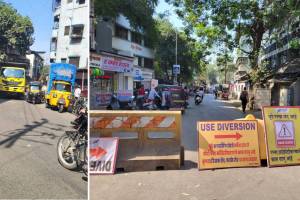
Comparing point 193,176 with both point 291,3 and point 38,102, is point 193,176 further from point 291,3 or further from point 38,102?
point 291,3

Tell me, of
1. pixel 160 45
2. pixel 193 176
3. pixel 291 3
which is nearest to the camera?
pixel 193 176

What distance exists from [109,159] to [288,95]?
21237mm

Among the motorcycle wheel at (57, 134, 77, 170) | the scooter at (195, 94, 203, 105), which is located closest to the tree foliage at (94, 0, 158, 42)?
the scooter at (195, 94, 203, 105)

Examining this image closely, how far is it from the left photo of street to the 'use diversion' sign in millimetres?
4681

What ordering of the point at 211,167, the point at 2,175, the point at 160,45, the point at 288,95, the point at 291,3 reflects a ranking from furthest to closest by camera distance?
the point at 160,45
the point at 288,95
the point at 291,3
the point at 211,167
the point at 2,175

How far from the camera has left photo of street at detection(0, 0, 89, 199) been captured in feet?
7.89

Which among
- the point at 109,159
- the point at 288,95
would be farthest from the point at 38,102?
the point at 288,95

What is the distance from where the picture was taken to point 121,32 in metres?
37.2

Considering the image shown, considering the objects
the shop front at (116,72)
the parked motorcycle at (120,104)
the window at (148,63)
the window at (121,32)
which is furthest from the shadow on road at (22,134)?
the window at (148,63)

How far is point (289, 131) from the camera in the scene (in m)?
7.62

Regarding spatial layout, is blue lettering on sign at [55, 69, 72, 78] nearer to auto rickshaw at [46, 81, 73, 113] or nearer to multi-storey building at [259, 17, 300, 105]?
auto rickshaw at [46, 81, 73, 113]

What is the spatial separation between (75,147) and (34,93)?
1.58ft

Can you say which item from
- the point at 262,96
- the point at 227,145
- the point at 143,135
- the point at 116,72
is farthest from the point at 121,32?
the point at 227,145

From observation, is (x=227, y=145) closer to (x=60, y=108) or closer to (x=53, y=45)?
(x=60, y=108)
